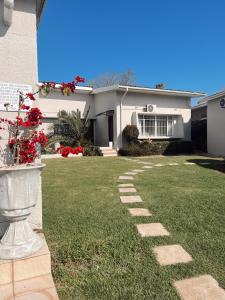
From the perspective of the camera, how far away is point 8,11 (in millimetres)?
2666

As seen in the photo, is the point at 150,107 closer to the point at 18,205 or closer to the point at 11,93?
the point at 11,93

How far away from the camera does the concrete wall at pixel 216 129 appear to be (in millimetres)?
14289

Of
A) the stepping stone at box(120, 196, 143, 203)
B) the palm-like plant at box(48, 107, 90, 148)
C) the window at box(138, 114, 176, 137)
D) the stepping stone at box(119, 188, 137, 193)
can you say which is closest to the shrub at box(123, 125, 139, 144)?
the window at box(138, 114, 176, 137)

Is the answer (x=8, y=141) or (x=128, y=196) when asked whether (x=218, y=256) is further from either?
(x=8, y=141)

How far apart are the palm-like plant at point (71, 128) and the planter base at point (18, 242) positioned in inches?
467

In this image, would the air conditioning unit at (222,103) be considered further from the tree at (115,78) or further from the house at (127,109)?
the tree at (115,78)

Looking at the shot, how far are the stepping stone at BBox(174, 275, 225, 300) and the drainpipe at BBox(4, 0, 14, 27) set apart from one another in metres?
3.36

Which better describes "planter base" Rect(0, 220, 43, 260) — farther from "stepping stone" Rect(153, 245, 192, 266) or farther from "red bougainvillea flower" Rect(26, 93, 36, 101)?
"red bougainvillea flower" Rect(26, 93, 36, 101)

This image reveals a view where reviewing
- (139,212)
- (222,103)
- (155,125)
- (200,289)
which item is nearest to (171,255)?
(200,289)

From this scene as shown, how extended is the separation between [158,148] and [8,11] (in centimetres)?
1285

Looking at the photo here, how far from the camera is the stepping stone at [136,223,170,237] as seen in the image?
3.01 m

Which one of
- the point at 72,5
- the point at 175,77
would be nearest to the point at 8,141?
the point at 72,5

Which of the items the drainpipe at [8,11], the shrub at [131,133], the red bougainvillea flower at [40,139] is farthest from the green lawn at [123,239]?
the shrub at [131,133]

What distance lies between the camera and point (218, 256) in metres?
2.48
